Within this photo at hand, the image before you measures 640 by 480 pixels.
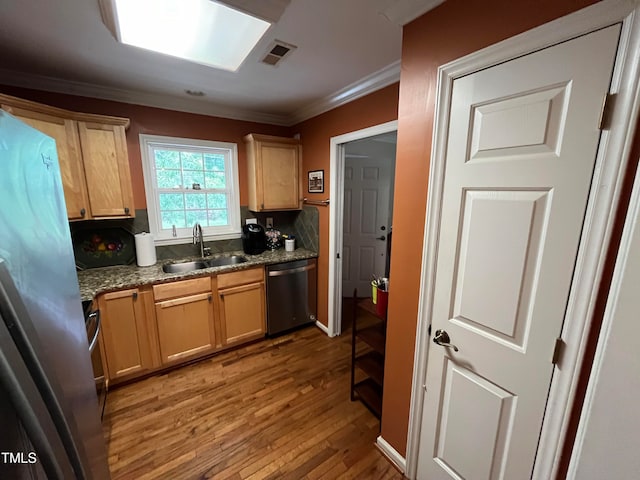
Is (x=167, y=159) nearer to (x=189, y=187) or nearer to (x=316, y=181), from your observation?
(x=189, y=187)

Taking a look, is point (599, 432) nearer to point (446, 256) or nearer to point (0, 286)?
point (446, 256)

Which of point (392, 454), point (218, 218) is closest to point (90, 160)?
point (218, 218)

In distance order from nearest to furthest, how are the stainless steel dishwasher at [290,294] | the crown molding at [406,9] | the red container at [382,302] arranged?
the crown molding at [406,9] < the red container at [382,302] < the stainless steel dishwasher at [290,294]

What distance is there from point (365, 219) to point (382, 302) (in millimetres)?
1987

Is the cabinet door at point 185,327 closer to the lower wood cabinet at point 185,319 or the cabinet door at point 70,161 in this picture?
the lower wood cabinet at point 185,319

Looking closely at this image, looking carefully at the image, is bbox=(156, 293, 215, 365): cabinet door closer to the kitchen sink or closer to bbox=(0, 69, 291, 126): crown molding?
the kitchen sink

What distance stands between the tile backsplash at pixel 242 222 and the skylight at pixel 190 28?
1.56 meters

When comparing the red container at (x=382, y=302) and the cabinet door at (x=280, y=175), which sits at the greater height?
the cabinet door at (x=280, y=175)

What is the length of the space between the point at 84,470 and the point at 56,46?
222 centimetres

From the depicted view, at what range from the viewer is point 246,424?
1802 mm

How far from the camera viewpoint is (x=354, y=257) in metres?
3.63

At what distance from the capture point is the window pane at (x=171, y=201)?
2664 millimetres

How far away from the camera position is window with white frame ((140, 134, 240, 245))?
2.59 m

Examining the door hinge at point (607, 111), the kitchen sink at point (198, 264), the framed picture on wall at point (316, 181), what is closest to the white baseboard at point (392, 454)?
the door hinge at point (607, 111)
